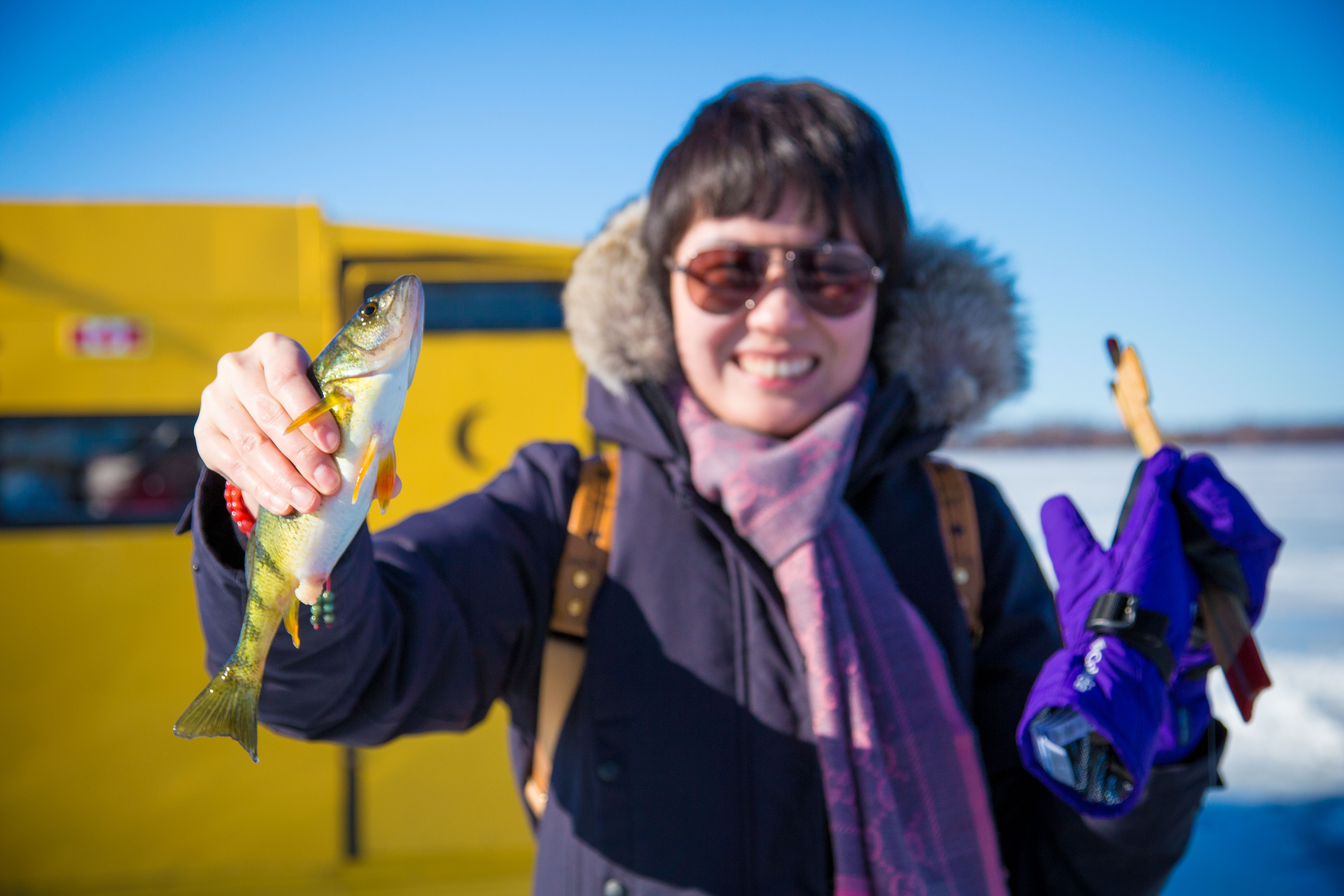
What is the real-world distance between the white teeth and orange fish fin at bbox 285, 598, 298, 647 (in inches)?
42.0

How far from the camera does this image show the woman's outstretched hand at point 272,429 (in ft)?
3.32

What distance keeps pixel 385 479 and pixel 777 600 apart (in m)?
0.94

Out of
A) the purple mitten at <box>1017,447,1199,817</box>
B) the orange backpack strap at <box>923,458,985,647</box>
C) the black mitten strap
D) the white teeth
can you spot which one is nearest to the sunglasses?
the white teeth

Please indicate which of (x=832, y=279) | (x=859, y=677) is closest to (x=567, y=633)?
(x=859, y=677)

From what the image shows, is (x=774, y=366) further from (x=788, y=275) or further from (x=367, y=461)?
(x=367, y=461)

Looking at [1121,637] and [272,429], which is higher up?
[272,429]

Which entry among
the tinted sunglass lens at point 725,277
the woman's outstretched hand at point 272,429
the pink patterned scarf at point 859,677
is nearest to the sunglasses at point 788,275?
the tinted sunglass lens at point 725,277

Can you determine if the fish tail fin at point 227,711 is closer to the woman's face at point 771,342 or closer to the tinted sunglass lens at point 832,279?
the woman's face at point 771,342

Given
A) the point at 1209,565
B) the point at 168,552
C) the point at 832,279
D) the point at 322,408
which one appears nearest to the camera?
the point at 322,408

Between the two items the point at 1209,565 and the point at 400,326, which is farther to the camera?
the point at 1209,565

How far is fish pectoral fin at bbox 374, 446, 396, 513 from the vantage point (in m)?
1.08

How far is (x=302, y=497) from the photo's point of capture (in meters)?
1.01

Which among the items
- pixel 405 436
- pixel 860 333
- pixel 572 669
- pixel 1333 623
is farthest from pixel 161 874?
pixel 1333 623

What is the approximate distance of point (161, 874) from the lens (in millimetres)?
3752
